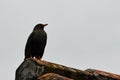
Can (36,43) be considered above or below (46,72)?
below

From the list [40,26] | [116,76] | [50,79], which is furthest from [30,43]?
[50,79]

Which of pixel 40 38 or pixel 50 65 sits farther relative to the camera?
pixel 40 38

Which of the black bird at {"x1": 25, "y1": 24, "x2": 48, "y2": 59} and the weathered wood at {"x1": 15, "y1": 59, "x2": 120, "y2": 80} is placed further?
the black bird at {"x1": 25, "y1": 24, "x2": 48, "y2": 59}

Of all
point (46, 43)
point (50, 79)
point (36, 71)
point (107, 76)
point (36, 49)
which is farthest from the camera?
point (46, 43)

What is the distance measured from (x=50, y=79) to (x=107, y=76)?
39.1 inches

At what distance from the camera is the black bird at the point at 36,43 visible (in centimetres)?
950

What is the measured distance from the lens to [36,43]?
9969 mm

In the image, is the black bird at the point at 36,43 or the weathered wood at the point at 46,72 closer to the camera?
the weathered wood at the point at 46,72

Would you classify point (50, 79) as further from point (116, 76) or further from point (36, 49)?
point (36, 49)

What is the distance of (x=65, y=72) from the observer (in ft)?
14.5

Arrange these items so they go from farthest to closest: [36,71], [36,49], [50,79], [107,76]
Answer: [36,49] → [107,76] → [36,71] → [50,79]

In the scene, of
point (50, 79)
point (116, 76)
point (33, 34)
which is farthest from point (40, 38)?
point (50, 79)

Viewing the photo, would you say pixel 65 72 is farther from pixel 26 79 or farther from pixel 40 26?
pixel 40 26

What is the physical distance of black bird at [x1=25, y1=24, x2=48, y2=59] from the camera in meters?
9.50
